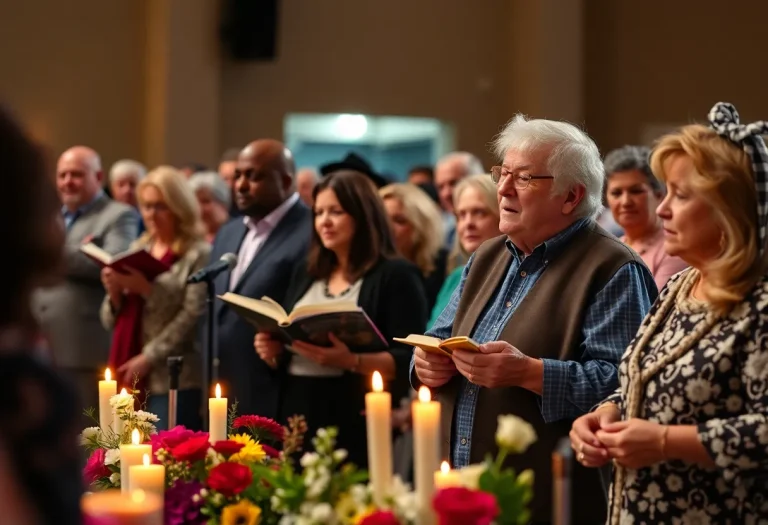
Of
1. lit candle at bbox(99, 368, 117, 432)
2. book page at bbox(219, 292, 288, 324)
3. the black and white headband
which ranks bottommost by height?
book page at bbox(219, 292, 288, 324)

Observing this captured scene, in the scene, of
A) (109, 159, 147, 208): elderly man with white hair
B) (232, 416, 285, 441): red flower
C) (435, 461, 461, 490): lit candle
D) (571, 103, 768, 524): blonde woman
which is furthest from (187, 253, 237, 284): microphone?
(109, 159, 147, 208): elderly man with white hair

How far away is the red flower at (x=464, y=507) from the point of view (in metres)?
1.43

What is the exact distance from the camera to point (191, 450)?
2010 mm

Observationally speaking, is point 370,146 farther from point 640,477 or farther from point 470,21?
point 640,477

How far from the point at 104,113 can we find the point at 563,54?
4035mm

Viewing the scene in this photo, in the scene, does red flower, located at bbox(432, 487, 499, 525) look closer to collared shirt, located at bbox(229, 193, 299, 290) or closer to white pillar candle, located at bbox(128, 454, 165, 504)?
white pillar candle, located at bbox(128, 454, 165, 504)

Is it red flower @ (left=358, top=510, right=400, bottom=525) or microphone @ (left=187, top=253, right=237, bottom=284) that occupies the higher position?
red flower @ (left=358, top=510, right=400, bottom=525)

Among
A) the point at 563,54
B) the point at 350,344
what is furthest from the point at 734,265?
the point at 563,54

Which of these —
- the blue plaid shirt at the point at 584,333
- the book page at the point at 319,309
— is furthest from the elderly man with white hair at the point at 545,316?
the book page at the point at 319,309

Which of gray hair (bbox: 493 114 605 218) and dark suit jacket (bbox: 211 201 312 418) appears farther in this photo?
dark suit jacket (bbox: 211 201 312 418)

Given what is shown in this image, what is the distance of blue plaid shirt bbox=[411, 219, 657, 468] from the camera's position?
2.61 meters

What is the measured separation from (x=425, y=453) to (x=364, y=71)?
8927 mm

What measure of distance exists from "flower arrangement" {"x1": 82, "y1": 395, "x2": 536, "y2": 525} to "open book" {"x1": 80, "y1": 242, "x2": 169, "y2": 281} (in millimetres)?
2379

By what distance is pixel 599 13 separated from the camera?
11031 mm
